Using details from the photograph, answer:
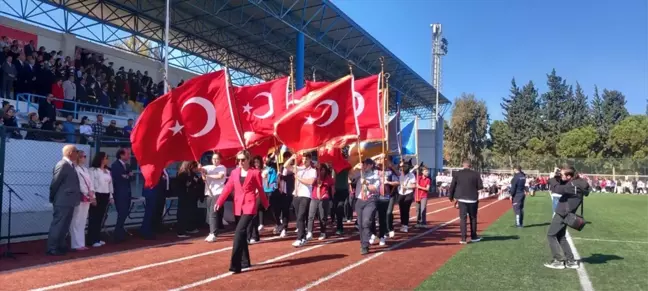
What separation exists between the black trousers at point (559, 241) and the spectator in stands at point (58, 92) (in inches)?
603

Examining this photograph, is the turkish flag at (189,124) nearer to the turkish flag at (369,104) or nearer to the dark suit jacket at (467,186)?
the turkish flag at (369,104)

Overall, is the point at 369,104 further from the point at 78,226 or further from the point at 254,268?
the point at 78,226

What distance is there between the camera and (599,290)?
6871 mm

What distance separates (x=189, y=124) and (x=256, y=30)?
20535mm

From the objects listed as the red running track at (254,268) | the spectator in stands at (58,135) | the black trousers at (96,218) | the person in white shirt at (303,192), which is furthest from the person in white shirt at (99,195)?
the person in white shirt at (303,192)

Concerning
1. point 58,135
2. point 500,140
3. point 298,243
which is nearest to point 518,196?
point 298,243

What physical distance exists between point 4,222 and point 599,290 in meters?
11.0

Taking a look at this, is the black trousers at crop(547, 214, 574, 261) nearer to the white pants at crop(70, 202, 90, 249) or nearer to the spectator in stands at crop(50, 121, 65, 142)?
the white pants at crop(70, 202, 90, 249)

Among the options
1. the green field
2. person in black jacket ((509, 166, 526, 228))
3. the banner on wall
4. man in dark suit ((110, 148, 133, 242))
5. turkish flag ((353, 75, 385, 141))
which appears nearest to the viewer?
the green field

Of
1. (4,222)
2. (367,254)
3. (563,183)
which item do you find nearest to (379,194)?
(367,254)

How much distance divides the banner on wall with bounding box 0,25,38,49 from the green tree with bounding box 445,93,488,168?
157 feet

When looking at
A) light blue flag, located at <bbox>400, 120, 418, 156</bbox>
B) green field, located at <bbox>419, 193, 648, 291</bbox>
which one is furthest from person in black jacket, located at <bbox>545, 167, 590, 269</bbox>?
light blue flag, located at <bbox>400, 120, 418, 156</bbox>

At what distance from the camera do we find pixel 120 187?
1065cm

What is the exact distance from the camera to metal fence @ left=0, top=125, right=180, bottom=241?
34.1ft
